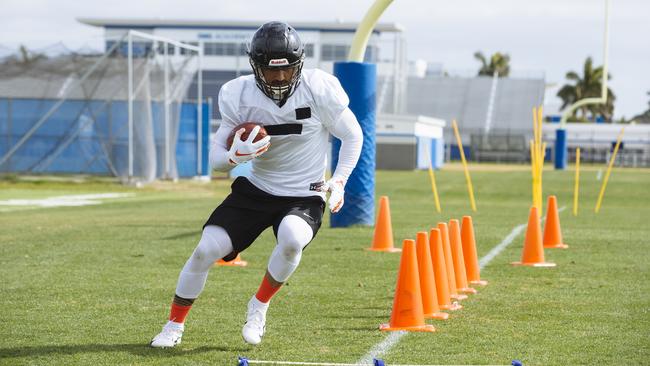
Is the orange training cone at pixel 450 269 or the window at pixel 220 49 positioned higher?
the window at pixel 220 49

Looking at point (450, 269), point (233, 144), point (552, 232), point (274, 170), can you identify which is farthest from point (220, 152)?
point (552, 232)

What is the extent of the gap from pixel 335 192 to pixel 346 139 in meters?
0.38

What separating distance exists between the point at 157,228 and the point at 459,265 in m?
7.62

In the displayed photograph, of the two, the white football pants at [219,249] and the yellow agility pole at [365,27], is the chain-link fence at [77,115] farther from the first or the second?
the white football pants at [219,249]

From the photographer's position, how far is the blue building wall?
30.2m

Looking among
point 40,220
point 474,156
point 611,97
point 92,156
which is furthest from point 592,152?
point 40,220

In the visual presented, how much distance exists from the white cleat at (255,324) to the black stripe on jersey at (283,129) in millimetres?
1029

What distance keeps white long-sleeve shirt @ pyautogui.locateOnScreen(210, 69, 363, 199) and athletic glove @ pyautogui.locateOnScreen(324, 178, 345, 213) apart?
0.17ft

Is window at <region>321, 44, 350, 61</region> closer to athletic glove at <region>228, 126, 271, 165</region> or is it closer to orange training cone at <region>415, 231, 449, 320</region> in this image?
orange training cone at <region>415, 231, 449, 320</region>

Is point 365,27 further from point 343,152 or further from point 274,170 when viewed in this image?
point 274,170

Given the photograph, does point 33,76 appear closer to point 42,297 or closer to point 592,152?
point 42,297

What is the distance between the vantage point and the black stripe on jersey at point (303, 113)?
6.57 m

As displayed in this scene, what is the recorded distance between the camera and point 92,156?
3058 centimetres

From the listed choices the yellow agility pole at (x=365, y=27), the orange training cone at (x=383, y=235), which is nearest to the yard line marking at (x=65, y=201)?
the yellow agility pole at (x=365, y=27)
